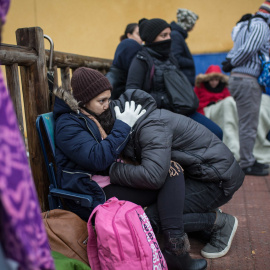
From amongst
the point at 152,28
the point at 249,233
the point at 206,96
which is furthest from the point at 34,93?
the point at 206,96

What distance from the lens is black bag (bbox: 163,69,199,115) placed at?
342 cm

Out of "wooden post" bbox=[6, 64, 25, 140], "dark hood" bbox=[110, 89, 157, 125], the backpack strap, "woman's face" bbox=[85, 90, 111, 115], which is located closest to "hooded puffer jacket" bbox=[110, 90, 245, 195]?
"dark hood" bbox=[110, 89, 157, 125]

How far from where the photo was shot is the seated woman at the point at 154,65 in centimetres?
345

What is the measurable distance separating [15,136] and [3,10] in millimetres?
301

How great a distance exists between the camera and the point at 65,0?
6.96 meters

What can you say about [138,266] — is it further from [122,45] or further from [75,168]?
[122,45]

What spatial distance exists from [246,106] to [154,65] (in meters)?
1.49

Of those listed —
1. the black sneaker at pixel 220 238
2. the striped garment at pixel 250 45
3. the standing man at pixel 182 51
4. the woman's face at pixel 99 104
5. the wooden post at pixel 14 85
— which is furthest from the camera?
the standing man at pixel 182 51

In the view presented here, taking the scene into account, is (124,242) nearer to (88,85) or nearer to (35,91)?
(88,85)

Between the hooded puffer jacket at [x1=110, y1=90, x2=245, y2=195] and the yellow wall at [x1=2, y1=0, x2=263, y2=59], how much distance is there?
449cm

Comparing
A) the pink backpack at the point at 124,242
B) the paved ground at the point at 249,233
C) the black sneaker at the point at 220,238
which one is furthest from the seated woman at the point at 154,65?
the pink backpack at the point at 124,242

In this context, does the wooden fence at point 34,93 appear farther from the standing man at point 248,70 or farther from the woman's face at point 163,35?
the standing man at point 248,70

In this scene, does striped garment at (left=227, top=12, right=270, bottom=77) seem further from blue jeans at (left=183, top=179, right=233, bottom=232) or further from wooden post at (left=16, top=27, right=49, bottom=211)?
wooden post at (left=16, top=27, right=49, bottom=211)

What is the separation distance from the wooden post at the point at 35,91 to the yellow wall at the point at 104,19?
450 cm
